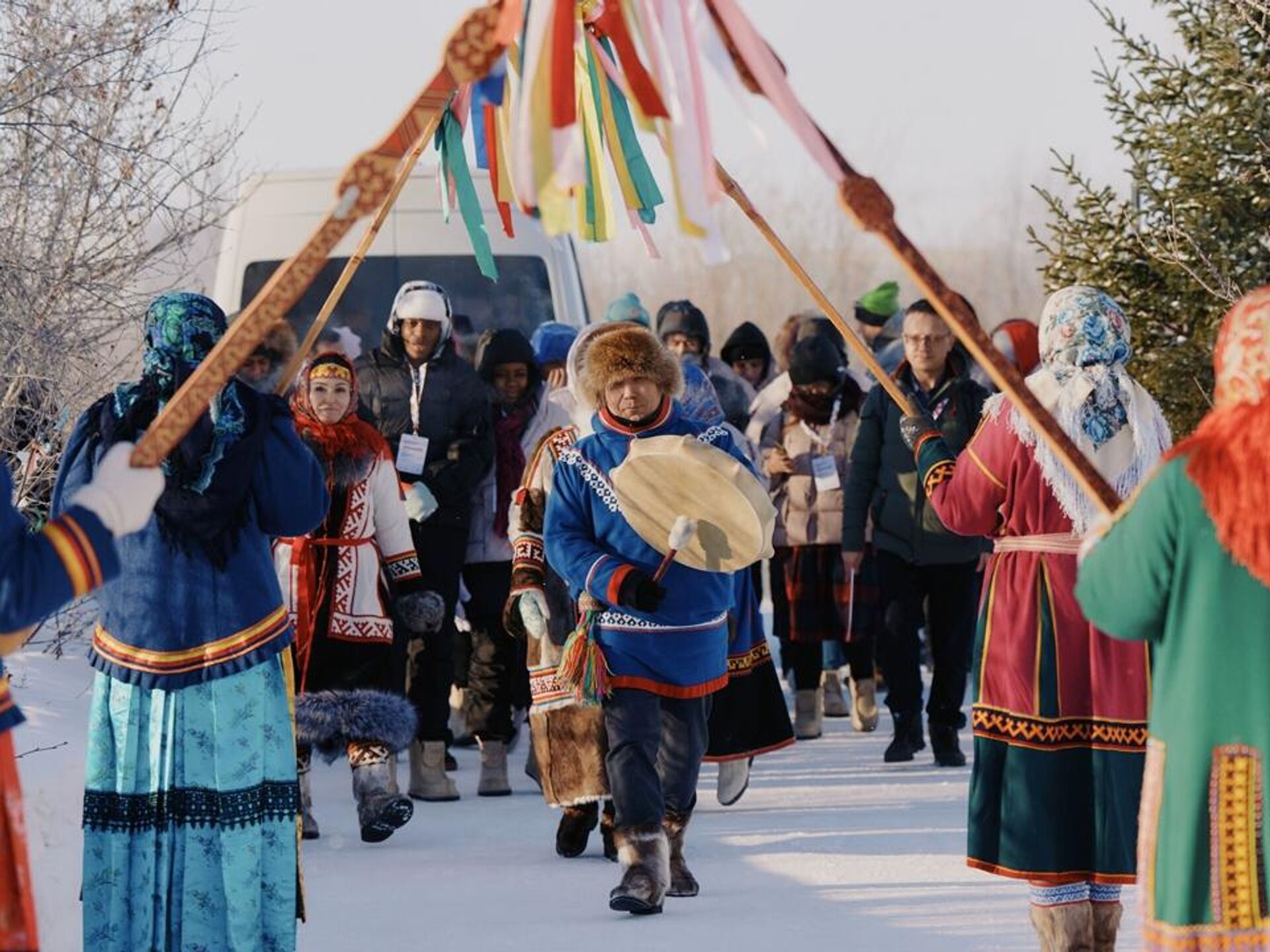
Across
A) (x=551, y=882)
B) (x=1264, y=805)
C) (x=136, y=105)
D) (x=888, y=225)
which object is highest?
(x=136, y=105)

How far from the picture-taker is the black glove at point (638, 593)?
24.6 ft

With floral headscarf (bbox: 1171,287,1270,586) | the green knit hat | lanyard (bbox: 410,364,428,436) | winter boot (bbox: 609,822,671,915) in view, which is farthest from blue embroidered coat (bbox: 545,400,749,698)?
the green knit hat

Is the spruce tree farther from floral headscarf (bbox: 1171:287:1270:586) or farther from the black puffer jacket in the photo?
floral headscarf (bbox: 1171:287:1270:586)

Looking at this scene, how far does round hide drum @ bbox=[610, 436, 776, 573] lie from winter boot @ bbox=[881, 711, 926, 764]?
382cm

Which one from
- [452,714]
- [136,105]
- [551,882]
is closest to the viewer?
[551,882]

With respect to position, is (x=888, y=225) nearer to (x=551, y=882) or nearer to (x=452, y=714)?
(x=551, y=882)

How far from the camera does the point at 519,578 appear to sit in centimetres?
845

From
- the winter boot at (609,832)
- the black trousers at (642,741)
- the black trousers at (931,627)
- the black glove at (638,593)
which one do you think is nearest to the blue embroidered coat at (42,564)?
the black glove at (638,593)

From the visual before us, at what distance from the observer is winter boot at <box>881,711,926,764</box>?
1140 cm

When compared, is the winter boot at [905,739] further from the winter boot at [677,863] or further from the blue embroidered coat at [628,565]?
the blue embroidered coat at [628,565]

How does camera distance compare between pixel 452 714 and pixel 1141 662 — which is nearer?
pixel 1141 662

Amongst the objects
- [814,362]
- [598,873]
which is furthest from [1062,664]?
[814,362]

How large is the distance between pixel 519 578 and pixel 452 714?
4110 millimetres

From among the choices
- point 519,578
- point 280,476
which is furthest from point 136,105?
point 280,476
